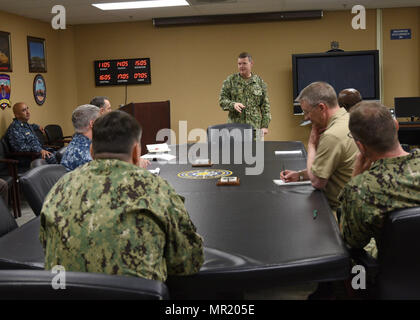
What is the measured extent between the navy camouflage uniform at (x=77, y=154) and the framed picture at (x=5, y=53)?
13.2ft

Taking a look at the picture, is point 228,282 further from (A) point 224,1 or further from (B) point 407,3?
(B) point 407,3

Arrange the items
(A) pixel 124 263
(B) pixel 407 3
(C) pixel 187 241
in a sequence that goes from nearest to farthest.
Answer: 1. (A) pixel 124 263
2. (C) pixel 187 241
3. (B) pixel 407 3

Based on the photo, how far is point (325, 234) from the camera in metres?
1.76

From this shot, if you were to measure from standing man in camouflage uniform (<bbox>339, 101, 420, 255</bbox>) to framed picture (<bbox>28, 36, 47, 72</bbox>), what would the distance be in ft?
21.2

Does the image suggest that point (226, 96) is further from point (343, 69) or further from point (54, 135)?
point (54, 135)

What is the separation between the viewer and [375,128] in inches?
70.3

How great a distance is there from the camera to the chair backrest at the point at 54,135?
23.7ft

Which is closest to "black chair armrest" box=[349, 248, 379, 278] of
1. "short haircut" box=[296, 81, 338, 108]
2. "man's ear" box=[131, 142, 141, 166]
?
"man's ear" box=[131, 142, 141, 166]

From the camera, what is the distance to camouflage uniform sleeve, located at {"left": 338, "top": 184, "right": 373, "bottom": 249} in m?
1.72

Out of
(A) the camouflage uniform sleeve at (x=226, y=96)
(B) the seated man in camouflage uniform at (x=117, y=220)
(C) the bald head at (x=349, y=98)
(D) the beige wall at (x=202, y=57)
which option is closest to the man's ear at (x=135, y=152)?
(B) the seated man in camouflage uniform at (x=117, y=220)

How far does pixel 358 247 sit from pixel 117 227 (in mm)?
973

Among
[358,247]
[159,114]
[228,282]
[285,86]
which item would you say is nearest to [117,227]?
[228,282]

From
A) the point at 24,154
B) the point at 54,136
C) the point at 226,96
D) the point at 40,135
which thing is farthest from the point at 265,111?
the point at 54,136

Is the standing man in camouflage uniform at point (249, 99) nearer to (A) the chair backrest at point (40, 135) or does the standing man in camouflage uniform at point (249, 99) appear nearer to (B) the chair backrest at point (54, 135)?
(A) the chair backrest at point (40, 135)
